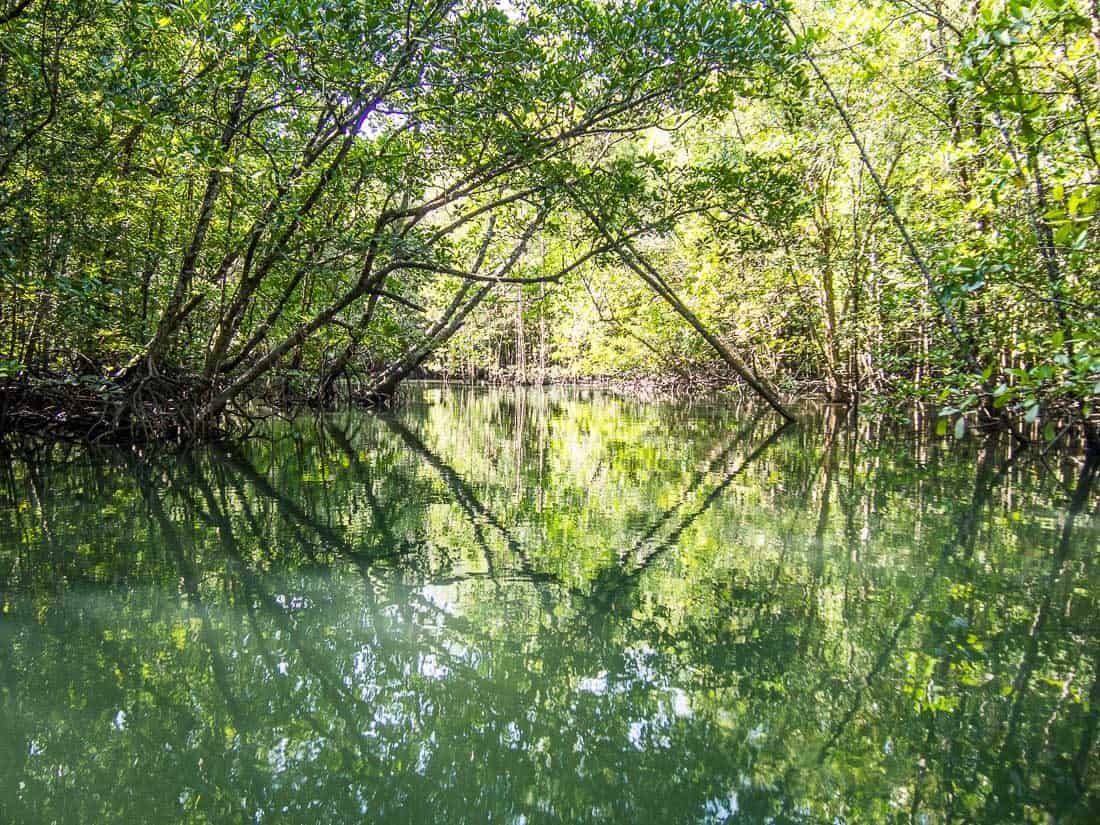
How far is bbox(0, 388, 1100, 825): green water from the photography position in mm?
2250

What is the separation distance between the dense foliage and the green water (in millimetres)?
1182

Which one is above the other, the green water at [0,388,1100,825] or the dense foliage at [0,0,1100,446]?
the dense foliage at [0,0,1100,446]

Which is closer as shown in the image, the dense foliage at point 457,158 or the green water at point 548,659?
the green water at point 548,659

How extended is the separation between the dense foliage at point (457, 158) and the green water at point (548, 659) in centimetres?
118

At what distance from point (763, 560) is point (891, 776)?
2.39 metres

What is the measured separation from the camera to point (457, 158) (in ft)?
27.9

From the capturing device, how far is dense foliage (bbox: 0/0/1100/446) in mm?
5410

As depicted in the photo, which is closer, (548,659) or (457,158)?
(548,659)

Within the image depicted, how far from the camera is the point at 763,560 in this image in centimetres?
468

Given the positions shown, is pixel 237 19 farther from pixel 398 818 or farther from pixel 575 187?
pixel 398 818

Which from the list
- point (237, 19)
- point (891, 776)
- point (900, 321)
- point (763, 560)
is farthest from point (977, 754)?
point (900, 321)

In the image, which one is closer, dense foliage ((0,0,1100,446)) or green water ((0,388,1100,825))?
green water ((0,388,1100,825))

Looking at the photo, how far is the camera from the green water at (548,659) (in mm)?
2250

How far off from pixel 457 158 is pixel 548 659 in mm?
6801
